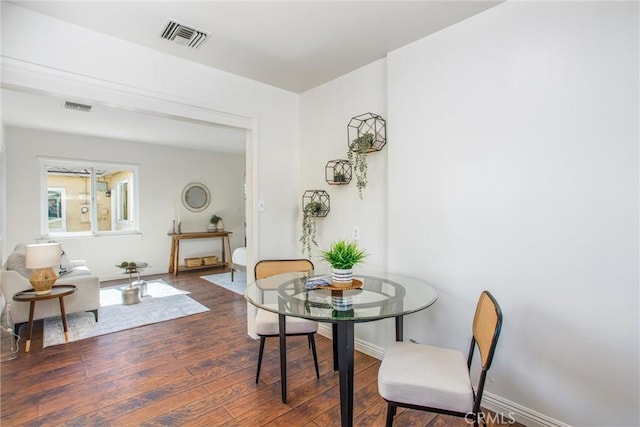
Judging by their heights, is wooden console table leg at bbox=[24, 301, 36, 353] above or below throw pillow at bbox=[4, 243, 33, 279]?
below

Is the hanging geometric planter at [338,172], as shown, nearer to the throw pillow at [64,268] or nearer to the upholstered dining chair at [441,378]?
the upholstered dining chair at [441,378]

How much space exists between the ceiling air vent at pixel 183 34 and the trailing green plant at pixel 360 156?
1.32m

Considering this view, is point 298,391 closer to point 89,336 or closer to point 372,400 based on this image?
point 372,400

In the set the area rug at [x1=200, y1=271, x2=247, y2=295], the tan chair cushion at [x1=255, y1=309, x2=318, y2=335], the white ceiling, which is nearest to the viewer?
the white ceiling

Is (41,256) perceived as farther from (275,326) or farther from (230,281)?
(230,281)

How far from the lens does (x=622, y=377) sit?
150 centimetres

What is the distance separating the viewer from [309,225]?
10.2 feet

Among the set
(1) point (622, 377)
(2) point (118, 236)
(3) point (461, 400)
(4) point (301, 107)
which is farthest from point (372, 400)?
(2) point (118, 236)

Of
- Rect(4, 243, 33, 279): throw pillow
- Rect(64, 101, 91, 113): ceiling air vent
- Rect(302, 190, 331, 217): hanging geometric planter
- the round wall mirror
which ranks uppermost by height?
Rect(64, 101, 91, 113): ceiling air vent

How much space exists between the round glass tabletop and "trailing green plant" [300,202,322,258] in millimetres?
822

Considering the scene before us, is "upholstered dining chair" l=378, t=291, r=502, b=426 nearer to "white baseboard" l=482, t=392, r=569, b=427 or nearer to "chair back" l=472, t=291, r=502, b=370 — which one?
"chair back" l=472, t=291, r=502, b=370

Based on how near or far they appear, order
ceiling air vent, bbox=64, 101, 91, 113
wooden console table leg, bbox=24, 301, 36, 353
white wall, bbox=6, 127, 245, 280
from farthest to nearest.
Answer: white wall, bbox=6, 127, 245, 280
ceiling air vent, bbox=64, 101, 91, 113
wooden console table leg, bbox=24, 301, 36, 353

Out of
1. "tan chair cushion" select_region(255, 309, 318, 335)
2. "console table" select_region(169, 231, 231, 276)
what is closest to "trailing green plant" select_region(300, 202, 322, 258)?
"tan chair cushion" select_region(255, 309, 318, 335)

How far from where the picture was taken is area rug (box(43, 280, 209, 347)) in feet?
10.5
